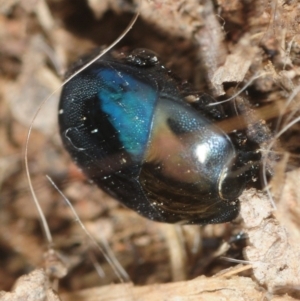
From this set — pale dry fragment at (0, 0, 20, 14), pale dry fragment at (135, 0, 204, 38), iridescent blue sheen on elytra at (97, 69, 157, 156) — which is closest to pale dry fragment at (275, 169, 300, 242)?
iridescent blue sheen on elytra at (97, 69, 157, 156)

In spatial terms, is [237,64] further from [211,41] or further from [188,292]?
[188,292]

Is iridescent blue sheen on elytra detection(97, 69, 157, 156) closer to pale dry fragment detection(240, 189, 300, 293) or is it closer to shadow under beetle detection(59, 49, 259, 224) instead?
shadow under beetle detection(59, 49, 259, 224)

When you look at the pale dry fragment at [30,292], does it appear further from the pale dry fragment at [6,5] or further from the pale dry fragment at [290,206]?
the pale dry fragment at [6,5]

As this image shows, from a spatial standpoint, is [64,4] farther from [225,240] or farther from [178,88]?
[225,240]

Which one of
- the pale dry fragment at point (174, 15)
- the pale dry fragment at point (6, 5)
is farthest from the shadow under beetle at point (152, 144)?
the pale dry fragment at point (6, 5)

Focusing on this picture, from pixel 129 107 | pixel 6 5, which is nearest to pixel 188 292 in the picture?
pixel 129 107

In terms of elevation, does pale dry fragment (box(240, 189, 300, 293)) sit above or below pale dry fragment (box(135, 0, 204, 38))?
below
